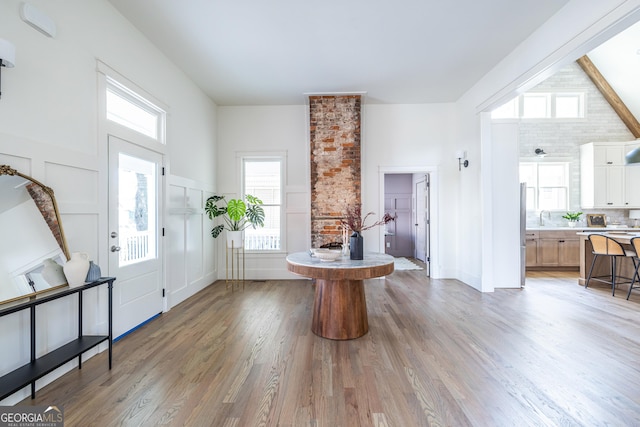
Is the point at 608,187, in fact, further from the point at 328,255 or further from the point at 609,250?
the point at 328,255

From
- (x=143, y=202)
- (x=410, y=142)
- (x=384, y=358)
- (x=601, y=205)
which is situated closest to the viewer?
(x=384, y=358)

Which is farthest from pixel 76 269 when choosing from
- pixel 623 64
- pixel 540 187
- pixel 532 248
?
pixel 623 64

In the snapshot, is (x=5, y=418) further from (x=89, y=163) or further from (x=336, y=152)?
(x=336, y=152)

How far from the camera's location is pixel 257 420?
1541 mm

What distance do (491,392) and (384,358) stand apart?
0.75m

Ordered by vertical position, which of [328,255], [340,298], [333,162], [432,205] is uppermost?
[333,162]

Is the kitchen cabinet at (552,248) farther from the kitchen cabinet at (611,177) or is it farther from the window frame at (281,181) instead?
the window frame at (281,181)

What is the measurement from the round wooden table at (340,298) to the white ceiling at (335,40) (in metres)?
2.53

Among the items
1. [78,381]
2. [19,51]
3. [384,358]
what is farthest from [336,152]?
[78,381]

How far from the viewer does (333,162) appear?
4.57 metres

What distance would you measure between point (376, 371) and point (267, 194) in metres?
3.68

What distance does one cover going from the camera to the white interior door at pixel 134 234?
2.56 metres

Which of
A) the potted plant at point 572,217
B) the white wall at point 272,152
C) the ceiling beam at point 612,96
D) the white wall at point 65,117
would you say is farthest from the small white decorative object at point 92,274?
the ceiling beam at point 612,96

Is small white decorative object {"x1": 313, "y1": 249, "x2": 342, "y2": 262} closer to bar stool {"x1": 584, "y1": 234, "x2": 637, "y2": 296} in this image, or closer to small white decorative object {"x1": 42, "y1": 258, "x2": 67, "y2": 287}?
small white decorative object {"x1": 42, "y1": 258, "x2": 67, "y2": 287}
